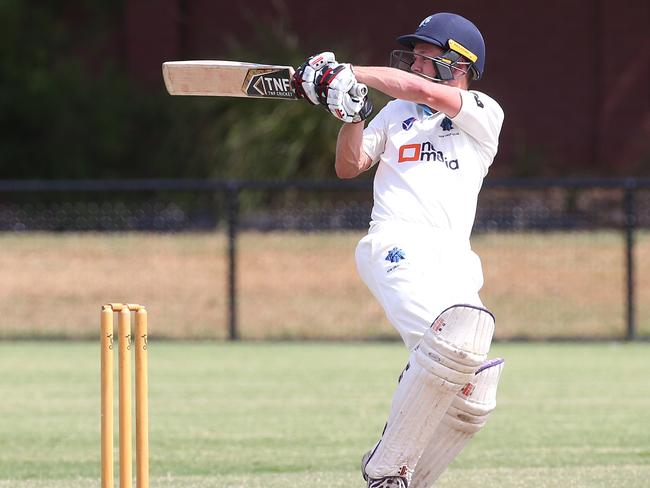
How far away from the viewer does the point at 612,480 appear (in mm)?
6062

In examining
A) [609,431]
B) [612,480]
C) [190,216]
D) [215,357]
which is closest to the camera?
[612,480]

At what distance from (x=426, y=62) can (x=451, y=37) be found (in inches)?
5.6

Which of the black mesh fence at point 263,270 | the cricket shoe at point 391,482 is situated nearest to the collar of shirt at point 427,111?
the cricket shoe at point 391,482

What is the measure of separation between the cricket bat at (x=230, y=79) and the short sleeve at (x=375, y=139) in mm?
366

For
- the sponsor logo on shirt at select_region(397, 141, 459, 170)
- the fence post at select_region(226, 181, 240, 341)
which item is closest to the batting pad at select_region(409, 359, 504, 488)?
the sponsor logo on shirt at select_region(397, 141, 459, 170)

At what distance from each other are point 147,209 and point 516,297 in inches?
174

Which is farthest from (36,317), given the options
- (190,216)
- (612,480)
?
(612,480)

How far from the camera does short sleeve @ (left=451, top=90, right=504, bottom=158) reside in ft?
16.6

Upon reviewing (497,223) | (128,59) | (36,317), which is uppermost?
(128,59)

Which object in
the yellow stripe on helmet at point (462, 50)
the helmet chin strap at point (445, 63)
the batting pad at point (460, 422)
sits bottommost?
the batting pad at point (460, 422)

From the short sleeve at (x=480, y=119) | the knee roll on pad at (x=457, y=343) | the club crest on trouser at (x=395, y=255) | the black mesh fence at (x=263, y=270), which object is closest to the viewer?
the knee roll on pad at (x=457, y=343)

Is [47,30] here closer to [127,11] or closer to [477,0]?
[127,11]

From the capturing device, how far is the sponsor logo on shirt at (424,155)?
511cm

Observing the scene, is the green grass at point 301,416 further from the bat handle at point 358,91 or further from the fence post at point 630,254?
the bat handle at point 358,91
